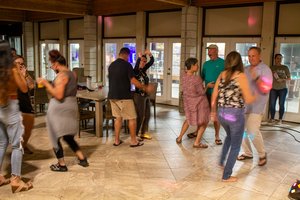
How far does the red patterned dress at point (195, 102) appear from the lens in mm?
4684

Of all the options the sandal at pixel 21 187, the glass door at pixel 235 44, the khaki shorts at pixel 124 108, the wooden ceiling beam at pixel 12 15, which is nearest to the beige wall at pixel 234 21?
the glass door at pixel 235 44

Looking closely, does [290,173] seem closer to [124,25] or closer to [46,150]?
[46,150]

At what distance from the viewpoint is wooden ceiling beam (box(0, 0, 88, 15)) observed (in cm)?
857

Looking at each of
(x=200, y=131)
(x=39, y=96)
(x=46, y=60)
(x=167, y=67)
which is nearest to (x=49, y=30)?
(x=46, y=60)

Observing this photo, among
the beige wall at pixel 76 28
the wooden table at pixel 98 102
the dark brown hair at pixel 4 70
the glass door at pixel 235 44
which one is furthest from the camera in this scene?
the beige wall at pixel 76 28

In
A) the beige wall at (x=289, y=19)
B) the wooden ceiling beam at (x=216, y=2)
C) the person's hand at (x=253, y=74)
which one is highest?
the wooden ceiling beam at (x=216, y=2)

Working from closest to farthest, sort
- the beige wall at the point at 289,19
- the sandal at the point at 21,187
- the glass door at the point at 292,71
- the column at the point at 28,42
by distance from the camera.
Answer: the sandal at the point at 21,187
the beige wall at the point at 289,19
the glass door at the point at 292,71
the column at the point at 28,42

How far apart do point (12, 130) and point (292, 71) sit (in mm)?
5912

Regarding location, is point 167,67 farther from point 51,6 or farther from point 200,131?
point 200,131

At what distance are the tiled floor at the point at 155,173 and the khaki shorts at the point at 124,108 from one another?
507 mm

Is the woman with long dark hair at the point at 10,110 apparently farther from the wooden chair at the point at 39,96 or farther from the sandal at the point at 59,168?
the wooden chair at the point at 39,96

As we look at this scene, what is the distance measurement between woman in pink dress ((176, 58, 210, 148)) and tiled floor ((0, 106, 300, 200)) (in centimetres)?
40

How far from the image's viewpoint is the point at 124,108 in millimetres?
4746

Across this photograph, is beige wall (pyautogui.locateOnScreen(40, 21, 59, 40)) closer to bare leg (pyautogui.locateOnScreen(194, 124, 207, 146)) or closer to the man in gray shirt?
bare leg (pyautogui.locateOnScreen(194, 124, 207, 146))
